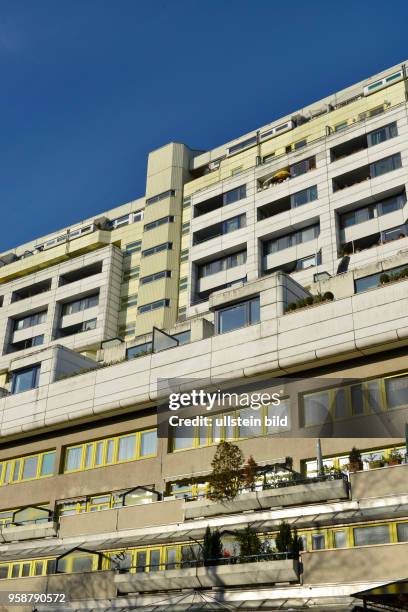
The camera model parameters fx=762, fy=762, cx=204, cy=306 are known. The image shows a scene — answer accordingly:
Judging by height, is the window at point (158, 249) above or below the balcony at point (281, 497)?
above

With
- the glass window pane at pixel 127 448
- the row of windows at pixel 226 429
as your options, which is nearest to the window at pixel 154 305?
the glass window pane at pixel 127 448

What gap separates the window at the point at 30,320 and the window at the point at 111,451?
96.3ft

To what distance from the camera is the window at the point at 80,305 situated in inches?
2485

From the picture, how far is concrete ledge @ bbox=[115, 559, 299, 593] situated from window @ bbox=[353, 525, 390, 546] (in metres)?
2.29

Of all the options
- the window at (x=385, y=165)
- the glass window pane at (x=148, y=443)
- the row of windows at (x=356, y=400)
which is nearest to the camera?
the row of windows at (x=356, y=400)

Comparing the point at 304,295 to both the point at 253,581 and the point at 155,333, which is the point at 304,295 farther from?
the point at 253,581

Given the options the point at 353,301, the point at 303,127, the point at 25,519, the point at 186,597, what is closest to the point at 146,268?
the point at 303,127

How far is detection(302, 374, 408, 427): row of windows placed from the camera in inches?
1096

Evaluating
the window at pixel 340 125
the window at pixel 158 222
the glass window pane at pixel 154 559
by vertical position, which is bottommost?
the glass window pane at pixel 154 559

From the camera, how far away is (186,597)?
2653cm

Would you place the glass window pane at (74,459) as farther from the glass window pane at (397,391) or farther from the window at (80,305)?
the window at (80,305)

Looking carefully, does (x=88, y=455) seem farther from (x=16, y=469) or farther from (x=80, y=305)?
(x=80, y=305)

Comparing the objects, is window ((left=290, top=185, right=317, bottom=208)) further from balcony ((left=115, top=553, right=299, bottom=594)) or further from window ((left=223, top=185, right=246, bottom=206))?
balcony ((left=115, top=553, right=299, bottom=594))

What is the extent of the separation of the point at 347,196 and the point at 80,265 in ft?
85.9
